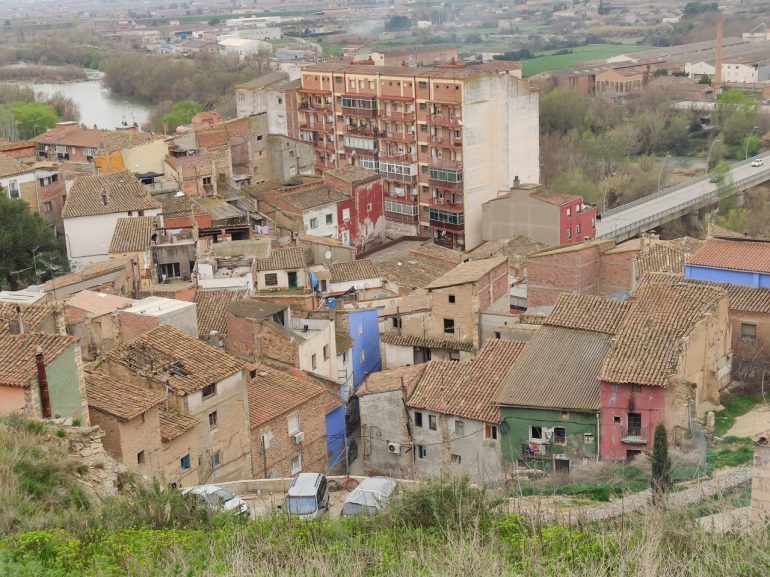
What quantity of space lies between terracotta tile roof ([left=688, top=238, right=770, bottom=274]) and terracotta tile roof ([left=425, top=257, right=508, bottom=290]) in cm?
360

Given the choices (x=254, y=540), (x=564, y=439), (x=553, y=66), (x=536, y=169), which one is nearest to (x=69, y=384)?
(x=254, y=540)

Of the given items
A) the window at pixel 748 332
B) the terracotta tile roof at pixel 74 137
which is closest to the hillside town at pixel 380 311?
the window at pixel 748 332

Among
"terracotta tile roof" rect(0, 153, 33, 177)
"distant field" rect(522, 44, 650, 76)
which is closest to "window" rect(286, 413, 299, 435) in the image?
"terracotta tile roof" rect(0, 153, 33, 177)

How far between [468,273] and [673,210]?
67.3 ft

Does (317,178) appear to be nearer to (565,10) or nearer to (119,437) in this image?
(119,437)

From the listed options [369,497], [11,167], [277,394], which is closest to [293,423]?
[277,394]

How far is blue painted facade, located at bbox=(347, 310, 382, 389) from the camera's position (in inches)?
779

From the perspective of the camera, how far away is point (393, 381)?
1659cm

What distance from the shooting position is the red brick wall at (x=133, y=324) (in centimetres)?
1552

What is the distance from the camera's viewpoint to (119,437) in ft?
39.9

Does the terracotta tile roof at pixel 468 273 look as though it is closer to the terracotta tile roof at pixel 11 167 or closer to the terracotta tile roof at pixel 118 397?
the terracotta tile roof at pixel 118 397

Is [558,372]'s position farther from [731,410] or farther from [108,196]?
[108,196]

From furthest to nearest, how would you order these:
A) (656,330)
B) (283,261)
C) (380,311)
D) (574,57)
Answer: (574,57)
(283,261)
(380,311)
(656,330)

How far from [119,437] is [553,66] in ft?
253
